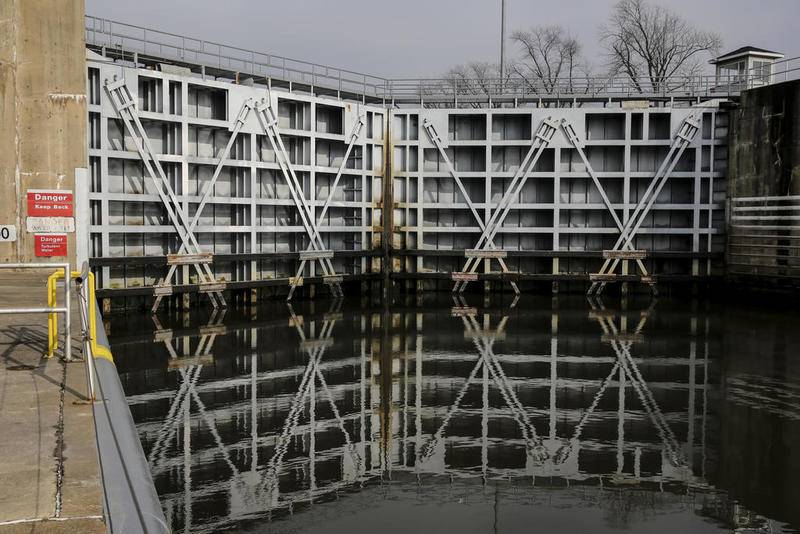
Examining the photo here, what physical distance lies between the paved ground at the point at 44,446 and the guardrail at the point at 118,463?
73 mm

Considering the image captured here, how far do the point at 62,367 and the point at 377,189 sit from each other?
2021 centimetres

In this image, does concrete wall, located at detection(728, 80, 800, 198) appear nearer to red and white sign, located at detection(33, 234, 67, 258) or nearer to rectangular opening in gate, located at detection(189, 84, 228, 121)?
rectangular opening in gate, located at detection(189, 84, 228, 121)

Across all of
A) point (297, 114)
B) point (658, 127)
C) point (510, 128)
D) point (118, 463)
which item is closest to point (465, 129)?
point (510, 128)

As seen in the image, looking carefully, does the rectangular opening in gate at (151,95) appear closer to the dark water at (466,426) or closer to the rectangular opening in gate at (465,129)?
the dark water at (466,426)

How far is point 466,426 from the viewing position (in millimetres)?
10680

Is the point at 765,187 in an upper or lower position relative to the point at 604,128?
lower

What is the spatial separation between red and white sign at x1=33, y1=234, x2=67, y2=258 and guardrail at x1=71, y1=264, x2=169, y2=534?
9.11 m

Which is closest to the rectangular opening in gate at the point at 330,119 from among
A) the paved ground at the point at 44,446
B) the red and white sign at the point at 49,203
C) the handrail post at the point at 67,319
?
the red and white sign at the point at 49,203

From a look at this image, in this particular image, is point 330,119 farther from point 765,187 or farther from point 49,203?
point 765,187

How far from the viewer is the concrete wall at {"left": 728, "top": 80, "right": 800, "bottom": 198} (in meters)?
23.8

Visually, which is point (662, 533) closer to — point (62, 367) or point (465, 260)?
point (62, 367)

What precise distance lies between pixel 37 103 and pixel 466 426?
10714mm

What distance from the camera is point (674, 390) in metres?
13.0

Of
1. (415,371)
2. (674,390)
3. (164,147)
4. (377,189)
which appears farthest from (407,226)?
(674,390)
